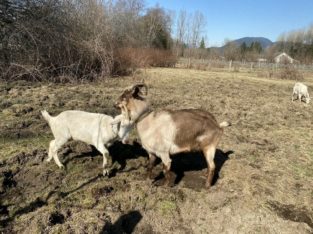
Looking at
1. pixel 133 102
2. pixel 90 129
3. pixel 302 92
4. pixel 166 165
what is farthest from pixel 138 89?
pixel 302 92

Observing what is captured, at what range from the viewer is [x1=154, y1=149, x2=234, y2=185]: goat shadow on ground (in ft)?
18.4

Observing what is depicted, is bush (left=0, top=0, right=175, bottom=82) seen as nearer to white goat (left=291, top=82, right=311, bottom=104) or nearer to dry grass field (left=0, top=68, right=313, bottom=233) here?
dry grass field (left=0, top=68, right=313, bottom=233)

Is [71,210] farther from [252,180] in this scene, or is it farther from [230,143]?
[230,143]

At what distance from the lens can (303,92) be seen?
1425 centimetres

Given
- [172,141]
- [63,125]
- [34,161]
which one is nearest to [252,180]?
[172,141]

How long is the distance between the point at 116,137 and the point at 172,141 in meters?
0.95

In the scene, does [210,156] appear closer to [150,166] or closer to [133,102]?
[150,166]

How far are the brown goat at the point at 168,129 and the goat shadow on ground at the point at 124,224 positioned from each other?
98 centimetres

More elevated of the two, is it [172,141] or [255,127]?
[172,141]

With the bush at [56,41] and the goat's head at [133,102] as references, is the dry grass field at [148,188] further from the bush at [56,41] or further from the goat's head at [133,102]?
the bush at [56,41]

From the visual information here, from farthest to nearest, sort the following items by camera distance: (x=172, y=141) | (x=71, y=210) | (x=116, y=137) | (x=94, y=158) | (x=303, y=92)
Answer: (x=303, y=92), (x=94, y=158), (x=116, y=137), (x=172, y=141), (x=71, y=210)

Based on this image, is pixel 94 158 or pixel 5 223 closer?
pixel 5 223

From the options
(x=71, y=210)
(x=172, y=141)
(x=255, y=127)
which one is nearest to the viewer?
(x=71, y=210)

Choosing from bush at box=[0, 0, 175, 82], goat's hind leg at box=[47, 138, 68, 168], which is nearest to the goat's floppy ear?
goat's hind leg at box=[47, 138, 68, 168]
